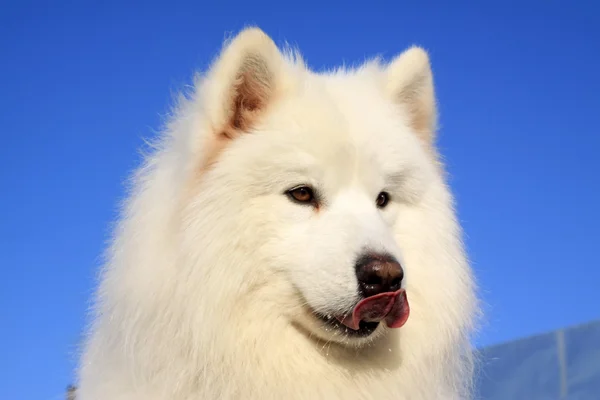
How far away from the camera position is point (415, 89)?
13.1ft

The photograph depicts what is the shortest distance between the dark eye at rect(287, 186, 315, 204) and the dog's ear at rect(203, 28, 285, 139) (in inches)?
17.4

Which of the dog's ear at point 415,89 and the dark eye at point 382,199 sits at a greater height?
the dog's ear at point 415,89

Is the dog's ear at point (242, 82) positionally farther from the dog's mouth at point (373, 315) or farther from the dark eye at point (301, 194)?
the dog's mouth at point (373, 315)

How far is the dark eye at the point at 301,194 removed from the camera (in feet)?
10.5

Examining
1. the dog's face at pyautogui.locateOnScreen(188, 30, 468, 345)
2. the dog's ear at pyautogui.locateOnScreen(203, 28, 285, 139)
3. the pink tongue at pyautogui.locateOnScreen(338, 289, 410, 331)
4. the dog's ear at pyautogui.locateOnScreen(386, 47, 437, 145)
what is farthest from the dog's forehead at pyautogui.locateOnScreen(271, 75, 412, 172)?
the pink tongue at pyautogui.locateOnScreen(338, 289, 410, 331)

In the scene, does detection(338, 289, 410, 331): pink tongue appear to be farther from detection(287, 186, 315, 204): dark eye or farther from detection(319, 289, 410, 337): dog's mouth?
detection(287, 186, 315, 204): dark eye

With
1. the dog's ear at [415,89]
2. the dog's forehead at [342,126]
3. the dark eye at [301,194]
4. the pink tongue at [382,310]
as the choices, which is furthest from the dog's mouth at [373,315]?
the dog's ear at [415,89]

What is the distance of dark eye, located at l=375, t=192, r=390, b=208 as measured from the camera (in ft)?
11.2

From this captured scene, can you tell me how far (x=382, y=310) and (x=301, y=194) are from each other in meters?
0.67

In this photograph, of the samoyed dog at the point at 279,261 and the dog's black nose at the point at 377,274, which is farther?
the samoyed dog at the point at 279,261

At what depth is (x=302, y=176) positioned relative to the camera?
3.16 metres

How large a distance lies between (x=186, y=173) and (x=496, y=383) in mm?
6635

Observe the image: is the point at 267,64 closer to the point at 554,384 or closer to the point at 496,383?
the point at 554,384

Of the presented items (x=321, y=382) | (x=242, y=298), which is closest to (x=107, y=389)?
(x=242, y=298)
